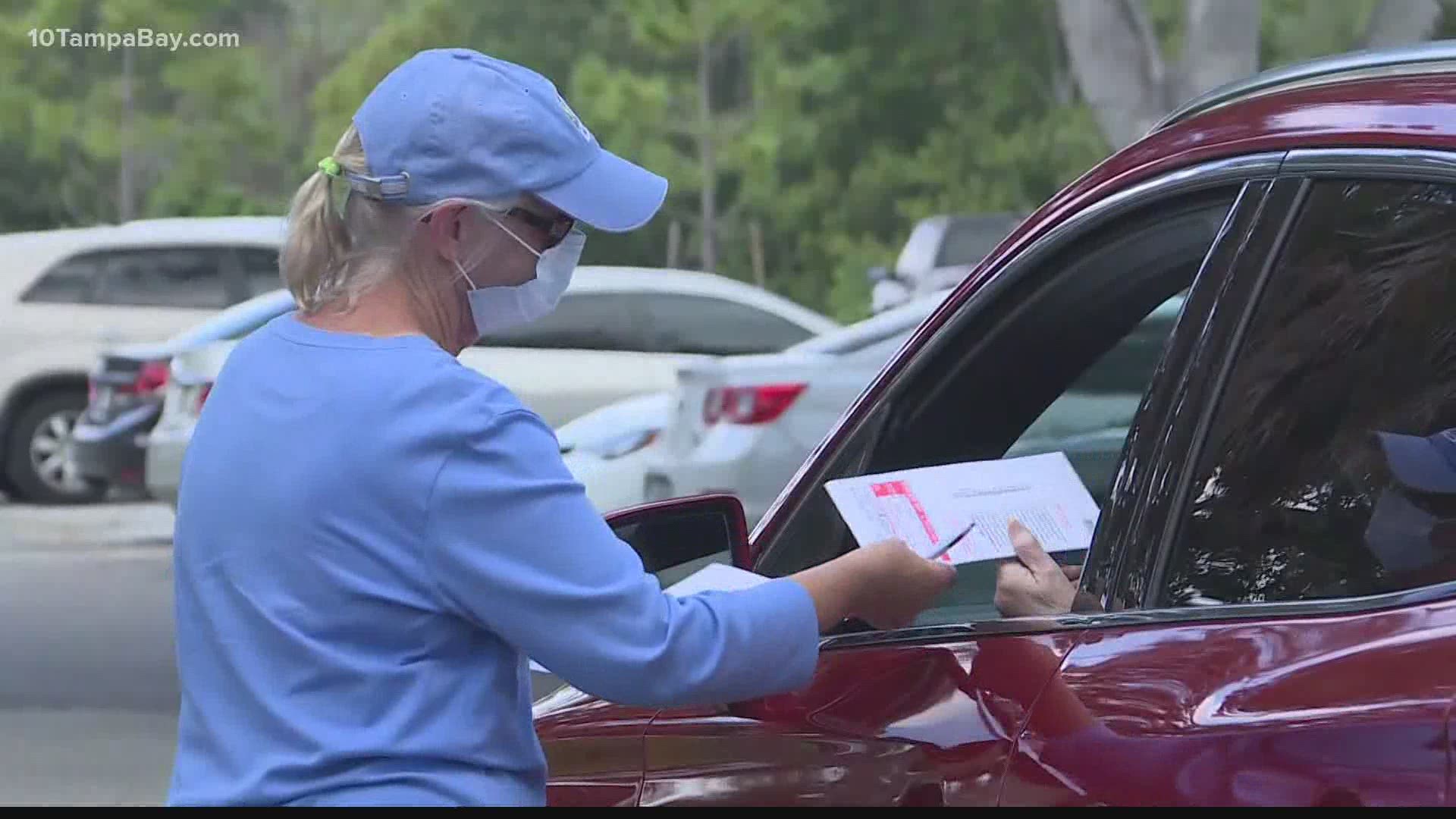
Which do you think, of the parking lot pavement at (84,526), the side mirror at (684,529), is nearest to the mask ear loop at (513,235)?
the side mirror at (684,529)

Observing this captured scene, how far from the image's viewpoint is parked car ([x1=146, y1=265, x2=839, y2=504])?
37.2ft

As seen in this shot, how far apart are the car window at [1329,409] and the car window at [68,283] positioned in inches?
510

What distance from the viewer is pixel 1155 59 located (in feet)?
43.7

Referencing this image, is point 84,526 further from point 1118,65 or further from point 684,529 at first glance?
point 684,529

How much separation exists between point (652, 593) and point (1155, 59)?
1188 centimetres

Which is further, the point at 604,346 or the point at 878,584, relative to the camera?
the point at 604,346

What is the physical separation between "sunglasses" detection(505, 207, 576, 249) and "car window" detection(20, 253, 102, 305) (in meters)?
12.8

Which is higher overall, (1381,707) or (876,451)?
(876,451)

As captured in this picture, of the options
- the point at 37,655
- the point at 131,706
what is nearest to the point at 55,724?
the point at 131,706

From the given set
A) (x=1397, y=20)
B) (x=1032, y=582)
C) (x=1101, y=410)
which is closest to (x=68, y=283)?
(x=1397, y=20)

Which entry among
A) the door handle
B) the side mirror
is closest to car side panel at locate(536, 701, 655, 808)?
the side mirror

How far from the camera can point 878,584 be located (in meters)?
2.32

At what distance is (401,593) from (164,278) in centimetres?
1284
